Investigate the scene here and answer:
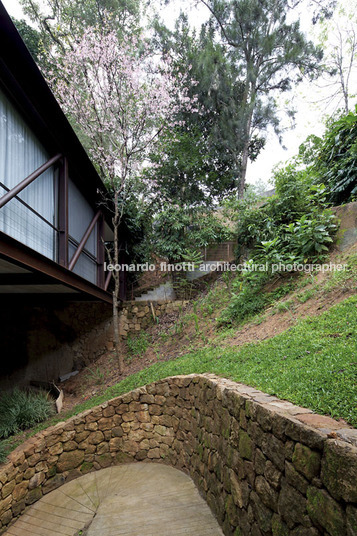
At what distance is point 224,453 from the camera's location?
2.27m

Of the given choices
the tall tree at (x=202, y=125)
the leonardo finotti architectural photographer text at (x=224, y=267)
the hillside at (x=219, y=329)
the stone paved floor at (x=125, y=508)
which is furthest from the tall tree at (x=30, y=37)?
the stone paved floor at (x=125, y=508)

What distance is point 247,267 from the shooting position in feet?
17.1

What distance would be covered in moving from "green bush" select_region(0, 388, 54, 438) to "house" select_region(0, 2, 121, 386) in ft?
5.68

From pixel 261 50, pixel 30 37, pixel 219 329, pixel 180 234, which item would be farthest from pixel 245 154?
pixel 30 37

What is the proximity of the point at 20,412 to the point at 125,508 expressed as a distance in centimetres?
237

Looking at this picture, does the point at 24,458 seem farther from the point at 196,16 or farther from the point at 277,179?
the point at 196,16

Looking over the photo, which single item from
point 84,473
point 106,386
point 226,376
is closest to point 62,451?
point 84,473

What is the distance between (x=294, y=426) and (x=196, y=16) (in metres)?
13.8

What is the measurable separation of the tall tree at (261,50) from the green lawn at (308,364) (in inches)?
328

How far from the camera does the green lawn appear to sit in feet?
5.13

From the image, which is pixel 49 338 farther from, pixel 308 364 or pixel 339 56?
pixel 339 56

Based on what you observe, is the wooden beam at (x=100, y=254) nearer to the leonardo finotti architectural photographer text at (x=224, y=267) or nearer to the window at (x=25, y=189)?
the leonardo finotti architectural photographer text at (x=224, y=267)

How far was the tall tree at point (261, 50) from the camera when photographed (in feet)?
31.4

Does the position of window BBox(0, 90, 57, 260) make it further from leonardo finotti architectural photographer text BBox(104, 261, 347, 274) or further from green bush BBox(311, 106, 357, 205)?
green bush BBox(311, 106, 357, 205)
